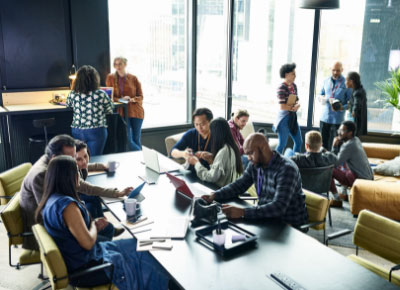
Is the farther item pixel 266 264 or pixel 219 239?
pixel 219 239

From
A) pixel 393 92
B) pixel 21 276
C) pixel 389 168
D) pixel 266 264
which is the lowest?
pixel 21 276

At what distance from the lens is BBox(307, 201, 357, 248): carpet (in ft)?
13.7

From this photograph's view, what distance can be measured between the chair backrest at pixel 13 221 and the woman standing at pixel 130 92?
3.38 metres

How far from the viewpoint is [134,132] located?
6.48 metres

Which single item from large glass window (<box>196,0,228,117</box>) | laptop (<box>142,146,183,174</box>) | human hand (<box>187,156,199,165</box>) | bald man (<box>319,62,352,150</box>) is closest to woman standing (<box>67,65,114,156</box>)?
laptop (<box>142,146,183,174</box>)

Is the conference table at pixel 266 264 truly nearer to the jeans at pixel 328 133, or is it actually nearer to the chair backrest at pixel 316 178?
the chair backrest at pixel 316 178

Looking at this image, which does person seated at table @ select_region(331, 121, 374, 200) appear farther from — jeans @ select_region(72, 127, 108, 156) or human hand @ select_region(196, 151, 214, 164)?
jeans @ select_region(72, 127, 108, 156)

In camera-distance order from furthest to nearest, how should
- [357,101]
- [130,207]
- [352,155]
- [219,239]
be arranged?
[357,101] → [352,155] → [130,207] → [219,239]

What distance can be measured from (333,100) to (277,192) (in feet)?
12.4

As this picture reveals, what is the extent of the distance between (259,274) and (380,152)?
14.7 ft

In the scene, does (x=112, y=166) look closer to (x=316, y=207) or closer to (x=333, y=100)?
(x=316, y=207)

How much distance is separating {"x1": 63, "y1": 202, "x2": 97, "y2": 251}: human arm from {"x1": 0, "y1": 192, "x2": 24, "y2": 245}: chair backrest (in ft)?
2.27

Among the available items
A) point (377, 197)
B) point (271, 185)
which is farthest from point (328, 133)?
→ point (271, 185)

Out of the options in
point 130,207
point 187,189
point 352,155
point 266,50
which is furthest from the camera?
point 266,50
